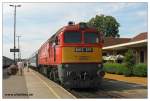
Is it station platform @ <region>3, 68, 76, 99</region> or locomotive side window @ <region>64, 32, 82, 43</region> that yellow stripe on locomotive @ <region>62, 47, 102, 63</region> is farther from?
station platform @ <region>3, 68, 76, 99</region>

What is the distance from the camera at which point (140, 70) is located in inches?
1246

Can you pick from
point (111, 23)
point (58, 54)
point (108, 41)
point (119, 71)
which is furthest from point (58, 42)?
point (111, 23)

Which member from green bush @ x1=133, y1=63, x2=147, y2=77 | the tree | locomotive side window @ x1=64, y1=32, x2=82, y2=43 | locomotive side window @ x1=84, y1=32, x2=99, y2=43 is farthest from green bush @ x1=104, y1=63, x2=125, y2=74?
the tree

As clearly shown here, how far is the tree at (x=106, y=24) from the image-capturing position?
80.2 meters

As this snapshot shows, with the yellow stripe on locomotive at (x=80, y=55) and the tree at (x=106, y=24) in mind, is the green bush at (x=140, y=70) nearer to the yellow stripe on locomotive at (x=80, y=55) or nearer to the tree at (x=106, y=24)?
the yellow stripe on locomotive at (x=80, y=55)

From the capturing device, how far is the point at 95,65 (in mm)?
19016

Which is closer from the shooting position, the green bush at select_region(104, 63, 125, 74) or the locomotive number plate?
the locomotive number plate

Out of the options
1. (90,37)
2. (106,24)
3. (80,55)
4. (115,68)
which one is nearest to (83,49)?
(80,55)

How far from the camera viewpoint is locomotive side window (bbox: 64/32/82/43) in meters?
19.3

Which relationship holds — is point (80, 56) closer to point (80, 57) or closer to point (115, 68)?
point (80, 57)

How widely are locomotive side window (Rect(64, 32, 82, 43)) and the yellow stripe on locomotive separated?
41 cm

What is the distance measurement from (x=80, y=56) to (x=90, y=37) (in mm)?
1234

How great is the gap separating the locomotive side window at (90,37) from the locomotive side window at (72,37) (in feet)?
1.06

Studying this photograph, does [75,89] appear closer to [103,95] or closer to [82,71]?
[82,71]
